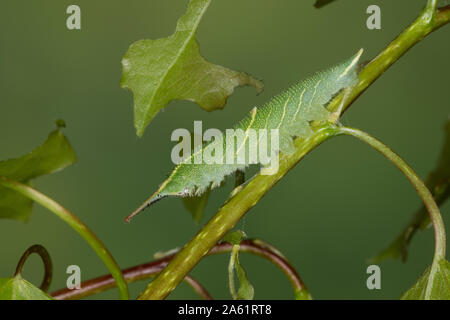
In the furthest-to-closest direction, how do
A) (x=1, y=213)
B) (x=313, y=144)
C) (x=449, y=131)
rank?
(x=449, y=131) < (x=1, y=213) < (x=313, y=144)

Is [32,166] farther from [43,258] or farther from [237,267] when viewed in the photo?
[237,267]

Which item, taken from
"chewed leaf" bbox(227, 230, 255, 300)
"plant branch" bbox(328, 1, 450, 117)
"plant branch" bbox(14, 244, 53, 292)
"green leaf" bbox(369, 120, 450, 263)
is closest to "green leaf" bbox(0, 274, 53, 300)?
"plant branch" bbox(14, 244, 53, 292)

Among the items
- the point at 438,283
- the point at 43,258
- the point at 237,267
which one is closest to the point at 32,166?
the point at 43,258

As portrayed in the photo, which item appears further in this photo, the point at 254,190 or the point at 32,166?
the point at 32,166
